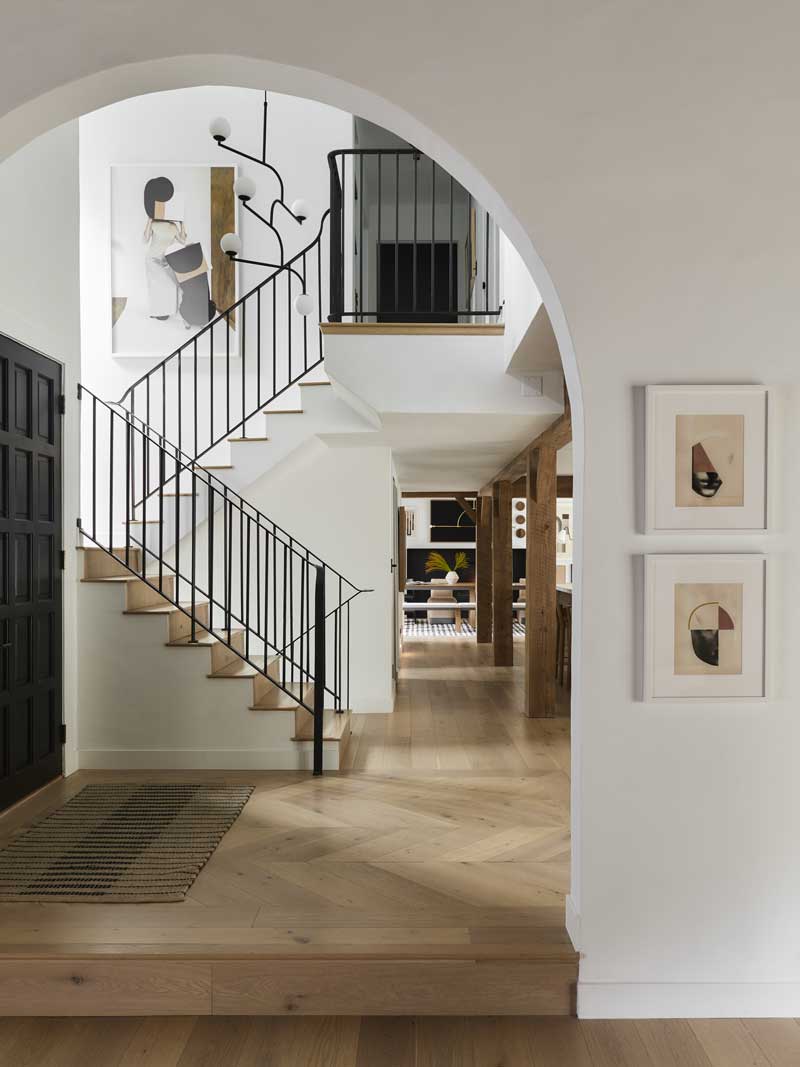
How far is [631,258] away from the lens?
89.4 inches

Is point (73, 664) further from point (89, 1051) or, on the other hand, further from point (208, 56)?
point (208, 56)

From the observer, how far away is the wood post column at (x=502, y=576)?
9.03 m

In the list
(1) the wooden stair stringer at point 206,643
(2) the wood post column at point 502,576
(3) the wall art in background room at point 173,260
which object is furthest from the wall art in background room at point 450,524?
(1) the wooden stair stringer at point 206,643

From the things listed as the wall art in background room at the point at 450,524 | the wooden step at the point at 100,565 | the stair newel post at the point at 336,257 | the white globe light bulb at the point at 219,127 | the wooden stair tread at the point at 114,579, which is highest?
the white globe light bulb at the point at 219,127

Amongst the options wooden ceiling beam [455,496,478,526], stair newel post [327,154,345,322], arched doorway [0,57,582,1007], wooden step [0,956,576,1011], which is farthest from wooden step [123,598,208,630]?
wooden ceiling beam [455,496,478,526]

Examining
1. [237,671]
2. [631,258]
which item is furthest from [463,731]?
[631,258]

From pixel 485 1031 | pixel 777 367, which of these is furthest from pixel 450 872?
pixel 777 367

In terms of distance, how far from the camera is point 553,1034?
219 centimetres

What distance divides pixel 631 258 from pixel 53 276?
3.25 metres

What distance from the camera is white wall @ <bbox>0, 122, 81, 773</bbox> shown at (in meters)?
3.78

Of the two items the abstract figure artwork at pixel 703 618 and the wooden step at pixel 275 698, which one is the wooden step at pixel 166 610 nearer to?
the wooden step at pixel 275 698

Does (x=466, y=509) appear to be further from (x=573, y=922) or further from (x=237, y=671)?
(x=573, y=922)

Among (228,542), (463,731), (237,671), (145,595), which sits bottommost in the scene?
(463,731)

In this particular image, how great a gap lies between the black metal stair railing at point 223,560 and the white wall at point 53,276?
63cm
